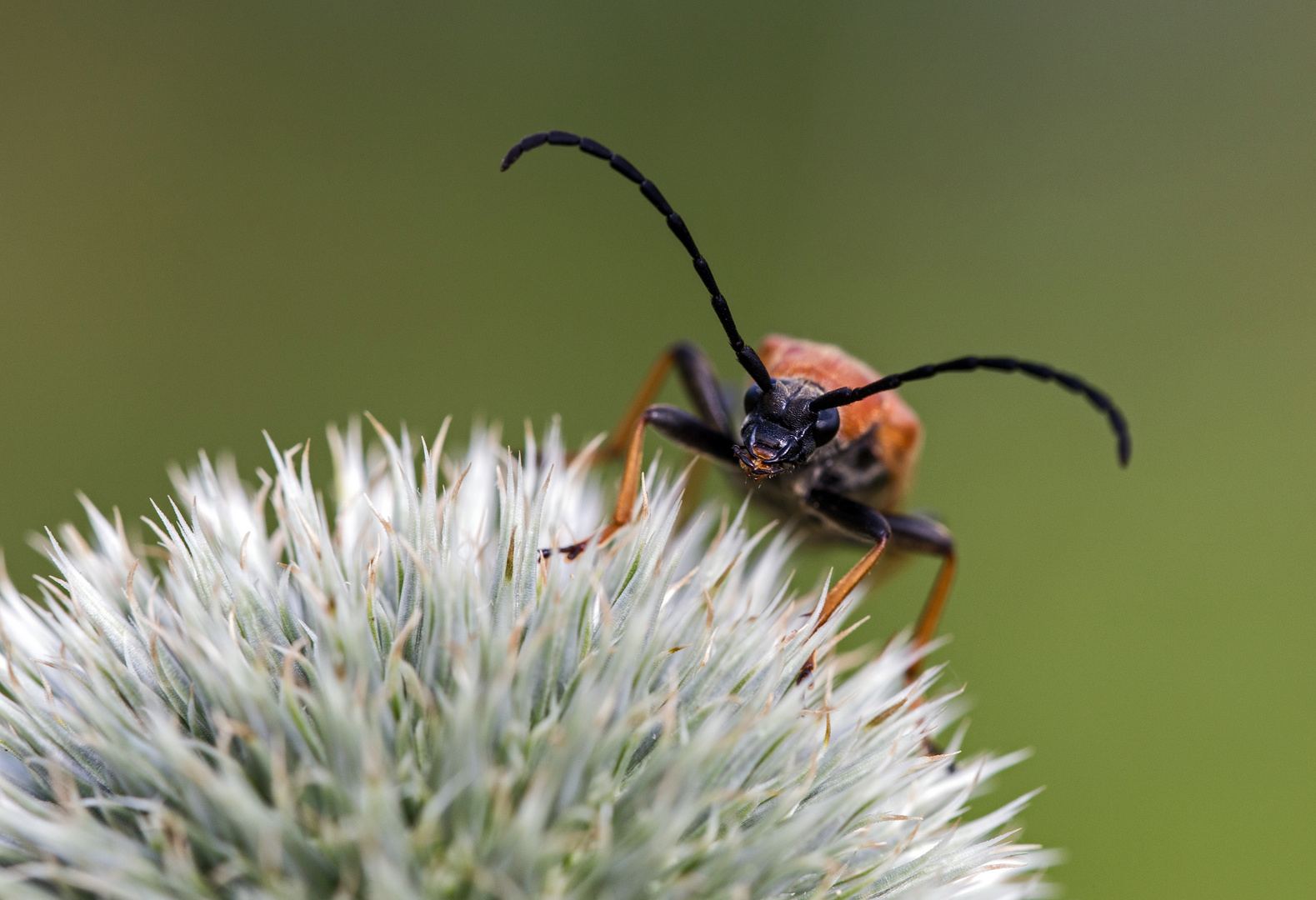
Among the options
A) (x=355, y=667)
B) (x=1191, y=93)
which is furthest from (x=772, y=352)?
(x=1191, y=93)

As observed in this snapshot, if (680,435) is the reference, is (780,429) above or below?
below

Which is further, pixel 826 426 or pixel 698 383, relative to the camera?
pixel 698 383

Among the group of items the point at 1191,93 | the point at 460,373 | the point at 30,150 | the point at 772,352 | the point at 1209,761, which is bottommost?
the point at 1209,761

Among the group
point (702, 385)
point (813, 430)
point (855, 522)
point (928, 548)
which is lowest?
point (928, 548)

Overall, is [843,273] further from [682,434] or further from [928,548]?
[682,434]

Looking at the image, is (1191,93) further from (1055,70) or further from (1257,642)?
(1257,642)

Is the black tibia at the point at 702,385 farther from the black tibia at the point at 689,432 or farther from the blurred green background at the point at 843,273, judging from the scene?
the blurred green background at the point at 843,273

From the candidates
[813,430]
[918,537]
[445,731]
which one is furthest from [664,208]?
[445,731]

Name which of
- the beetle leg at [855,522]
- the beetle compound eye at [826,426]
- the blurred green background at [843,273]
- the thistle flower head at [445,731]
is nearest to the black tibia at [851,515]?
the beetle leg at [855,522]
